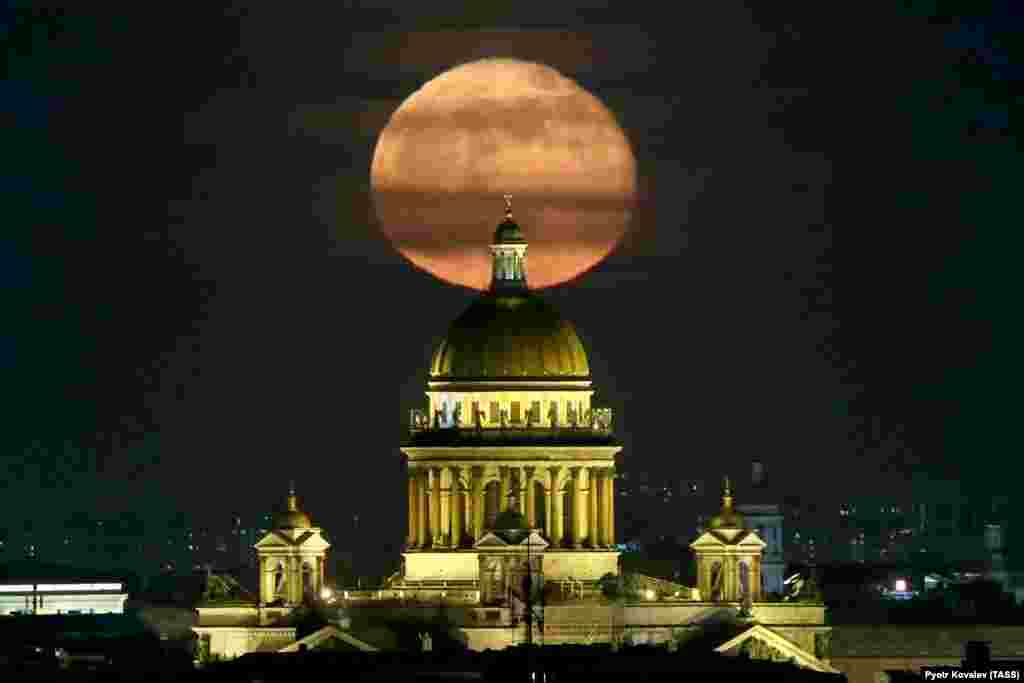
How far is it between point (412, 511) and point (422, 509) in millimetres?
198

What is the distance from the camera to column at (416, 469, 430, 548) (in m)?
160

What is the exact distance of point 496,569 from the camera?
15600cm

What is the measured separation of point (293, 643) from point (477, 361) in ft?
29.0

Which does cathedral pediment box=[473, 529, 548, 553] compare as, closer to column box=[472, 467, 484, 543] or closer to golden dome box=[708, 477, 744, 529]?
golden dome box=[708, 477, 744, 529]

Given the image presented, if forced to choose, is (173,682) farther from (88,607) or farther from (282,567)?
(88,607)

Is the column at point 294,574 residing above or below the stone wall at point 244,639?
above

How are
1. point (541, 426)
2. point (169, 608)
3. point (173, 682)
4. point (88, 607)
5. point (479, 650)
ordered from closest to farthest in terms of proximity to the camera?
1. point (173, 682)
2. point (479, 650)
3. point (541, 426)
4. point (169, 608)
5. point (88, 607)

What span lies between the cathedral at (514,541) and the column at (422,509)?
0.09ft

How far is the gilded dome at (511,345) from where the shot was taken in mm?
159625

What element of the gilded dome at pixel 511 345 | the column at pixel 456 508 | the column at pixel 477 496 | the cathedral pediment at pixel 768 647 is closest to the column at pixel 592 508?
the gilded dome at pixel 511 345

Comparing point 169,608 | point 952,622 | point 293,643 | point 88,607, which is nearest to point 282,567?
point 293,643

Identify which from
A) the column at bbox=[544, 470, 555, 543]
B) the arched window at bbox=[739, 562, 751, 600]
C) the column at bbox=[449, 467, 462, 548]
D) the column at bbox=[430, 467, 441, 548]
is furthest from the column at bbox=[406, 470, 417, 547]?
the arched window at bbox=[739, 562, 751, 600]

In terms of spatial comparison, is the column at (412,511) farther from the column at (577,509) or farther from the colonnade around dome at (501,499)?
the column at (577,509)

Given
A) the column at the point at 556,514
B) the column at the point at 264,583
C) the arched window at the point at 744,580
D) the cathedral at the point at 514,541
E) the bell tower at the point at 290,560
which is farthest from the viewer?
the column at the point at 556,514
